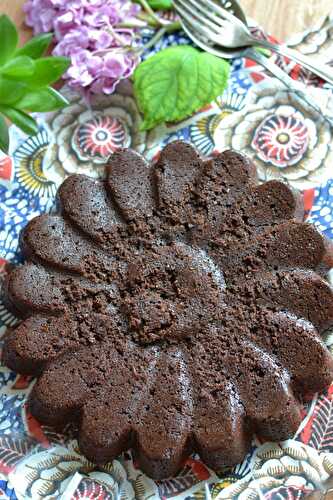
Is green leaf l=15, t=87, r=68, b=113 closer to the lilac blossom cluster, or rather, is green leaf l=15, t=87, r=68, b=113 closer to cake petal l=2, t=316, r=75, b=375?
the lilac blossom cluster

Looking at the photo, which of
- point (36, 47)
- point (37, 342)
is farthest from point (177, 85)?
point (37, 342)

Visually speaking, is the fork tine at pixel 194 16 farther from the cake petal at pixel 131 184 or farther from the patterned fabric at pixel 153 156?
the cake petal at pixel 131 184

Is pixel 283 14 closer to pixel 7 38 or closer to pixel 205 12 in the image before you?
pixel 205 12

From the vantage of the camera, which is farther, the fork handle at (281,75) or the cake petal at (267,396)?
the fork handle at (281,75)

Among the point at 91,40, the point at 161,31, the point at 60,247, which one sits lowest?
the point at 60,247

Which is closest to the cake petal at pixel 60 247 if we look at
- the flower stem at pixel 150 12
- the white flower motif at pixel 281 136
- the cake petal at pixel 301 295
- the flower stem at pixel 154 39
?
the cake petal at pixel 301 295

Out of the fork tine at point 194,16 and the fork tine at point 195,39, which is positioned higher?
the fork tine at point 194,16

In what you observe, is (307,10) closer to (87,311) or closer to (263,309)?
(263,309)
